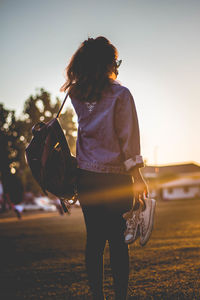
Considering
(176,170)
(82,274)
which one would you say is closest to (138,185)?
(82,274)

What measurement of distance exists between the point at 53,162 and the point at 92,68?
0.70m

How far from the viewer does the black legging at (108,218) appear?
198cm

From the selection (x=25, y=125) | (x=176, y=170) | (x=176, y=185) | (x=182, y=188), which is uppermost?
(x=25, y=125)

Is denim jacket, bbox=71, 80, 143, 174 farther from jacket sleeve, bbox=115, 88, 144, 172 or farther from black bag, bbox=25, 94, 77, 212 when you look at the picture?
black bag, bbox=25, 94, 77, 212

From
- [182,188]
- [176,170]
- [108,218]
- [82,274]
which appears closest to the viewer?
[108,218]

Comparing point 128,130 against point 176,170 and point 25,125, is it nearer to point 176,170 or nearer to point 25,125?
point 25,125

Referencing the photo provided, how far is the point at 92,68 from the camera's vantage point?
7.10 ft

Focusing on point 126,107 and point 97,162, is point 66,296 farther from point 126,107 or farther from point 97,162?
point 126,107

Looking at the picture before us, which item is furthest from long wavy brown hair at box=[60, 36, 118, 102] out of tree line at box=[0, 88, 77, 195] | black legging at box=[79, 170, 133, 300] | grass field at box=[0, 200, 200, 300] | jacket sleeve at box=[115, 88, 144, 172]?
tree line at box=[0, 88, 77, 195]

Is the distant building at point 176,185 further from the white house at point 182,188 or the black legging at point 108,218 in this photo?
the black legging at point 108,218

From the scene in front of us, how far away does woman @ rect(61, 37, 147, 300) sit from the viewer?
199cm

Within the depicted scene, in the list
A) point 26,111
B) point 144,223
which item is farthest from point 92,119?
point 26,111

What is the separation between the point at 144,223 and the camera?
2.12m

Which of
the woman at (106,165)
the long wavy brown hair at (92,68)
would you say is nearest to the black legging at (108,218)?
the woman at (106,165)
